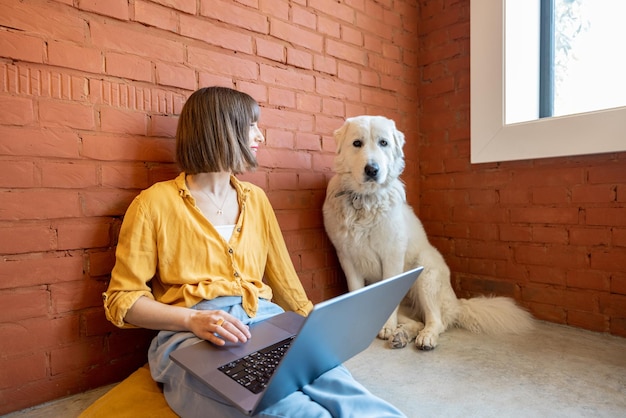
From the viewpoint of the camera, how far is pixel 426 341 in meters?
1.59

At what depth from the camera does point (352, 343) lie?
2.84 ft

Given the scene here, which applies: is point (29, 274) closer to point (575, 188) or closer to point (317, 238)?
point (317, 238)

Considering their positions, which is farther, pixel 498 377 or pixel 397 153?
pixel 397 153

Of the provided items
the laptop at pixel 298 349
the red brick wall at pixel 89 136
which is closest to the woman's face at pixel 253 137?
the red brick wall at pixel 89 136

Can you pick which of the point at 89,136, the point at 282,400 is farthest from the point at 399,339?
the point at 89,136

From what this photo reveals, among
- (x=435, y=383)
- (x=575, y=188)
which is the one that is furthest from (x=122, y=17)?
(x=575, y=188)

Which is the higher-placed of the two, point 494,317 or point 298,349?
point 298,349

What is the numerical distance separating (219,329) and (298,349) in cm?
34

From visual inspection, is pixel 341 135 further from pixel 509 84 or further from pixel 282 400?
pixel 282 400

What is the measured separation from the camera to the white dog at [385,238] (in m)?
1.66

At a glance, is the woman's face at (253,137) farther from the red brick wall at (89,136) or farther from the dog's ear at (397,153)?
the dog's ear at (397,153)

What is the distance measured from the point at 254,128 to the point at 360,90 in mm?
1030

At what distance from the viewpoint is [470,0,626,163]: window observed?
72.9 inches

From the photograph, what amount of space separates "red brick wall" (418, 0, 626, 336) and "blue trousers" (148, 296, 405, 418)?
153 cm
